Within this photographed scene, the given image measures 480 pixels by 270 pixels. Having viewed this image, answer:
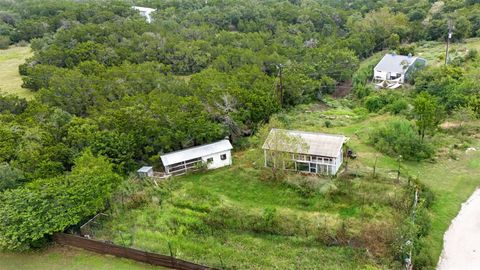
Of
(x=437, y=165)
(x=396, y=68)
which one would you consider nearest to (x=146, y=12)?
(x=396, y=68)

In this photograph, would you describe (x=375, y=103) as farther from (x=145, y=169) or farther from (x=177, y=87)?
(x=145, y=169)

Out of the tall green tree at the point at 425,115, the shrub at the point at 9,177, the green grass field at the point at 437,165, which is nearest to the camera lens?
the green grass field at the point at 437,165

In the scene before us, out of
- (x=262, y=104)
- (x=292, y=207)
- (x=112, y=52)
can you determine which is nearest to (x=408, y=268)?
(x=292, y=207)

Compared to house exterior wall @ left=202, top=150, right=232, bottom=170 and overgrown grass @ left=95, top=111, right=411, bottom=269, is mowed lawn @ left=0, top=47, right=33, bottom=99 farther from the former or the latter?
overgrown grass @ left=95, top=111, right=411, bottom=269

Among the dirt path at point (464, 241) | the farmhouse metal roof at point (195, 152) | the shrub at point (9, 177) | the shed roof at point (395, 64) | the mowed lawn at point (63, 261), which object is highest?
the shed roof at point (395, 64)

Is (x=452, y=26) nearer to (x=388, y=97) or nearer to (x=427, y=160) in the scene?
(x=388, y=97)

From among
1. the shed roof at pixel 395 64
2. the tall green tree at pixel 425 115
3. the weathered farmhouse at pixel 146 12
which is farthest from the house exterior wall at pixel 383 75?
the weathered farmhouse at pixel 146 12

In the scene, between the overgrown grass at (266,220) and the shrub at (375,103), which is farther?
the shrub at (375,103)

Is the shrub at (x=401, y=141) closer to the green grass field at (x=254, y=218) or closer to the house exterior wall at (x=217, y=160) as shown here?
the green grass field at (x=254, y=218)
